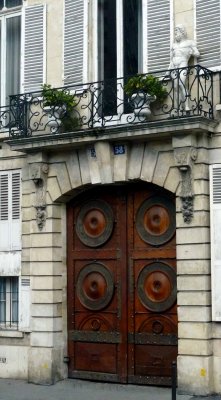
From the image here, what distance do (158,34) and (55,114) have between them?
2.37 metres

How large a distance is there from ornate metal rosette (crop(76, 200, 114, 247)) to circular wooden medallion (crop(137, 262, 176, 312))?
1.10 m

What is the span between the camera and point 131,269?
15156mm

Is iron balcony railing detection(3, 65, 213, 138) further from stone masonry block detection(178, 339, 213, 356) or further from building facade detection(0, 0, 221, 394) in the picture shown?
stone masonry block detection(178, 339, 213, 356)

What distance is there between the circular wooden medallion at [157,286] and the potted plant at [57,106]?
3118 millimetres

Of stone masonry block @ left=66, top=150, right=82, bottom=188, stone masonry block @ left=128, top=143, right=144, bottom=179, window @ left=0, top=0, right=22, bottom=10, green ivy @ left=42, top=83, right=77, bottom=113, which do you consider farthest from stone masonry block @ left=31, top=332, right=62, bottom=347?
window @ left=0, top=0, right=22, bottom=10

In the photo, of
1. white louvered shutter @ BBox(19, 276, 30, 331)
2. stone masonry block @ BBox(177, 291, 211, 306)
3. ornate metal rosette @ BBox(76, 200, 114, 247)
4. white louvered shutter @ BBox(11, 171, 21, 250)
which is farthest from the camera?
white louvered shutter @ BBox(11, 171, 21, 250)

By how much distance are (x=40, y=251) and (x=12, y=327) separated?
1727 millimetres

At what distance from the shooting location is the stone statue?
14.1 meters

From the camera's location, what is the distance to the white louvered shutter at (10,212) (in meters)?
16.4

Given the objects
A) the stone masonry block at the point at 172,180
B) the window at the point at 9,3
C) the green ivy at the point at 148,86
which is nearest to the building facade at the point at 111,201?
the stone masonry block at the point at 172,180

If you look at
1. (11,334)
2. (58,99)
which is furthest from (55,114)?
(11,334)

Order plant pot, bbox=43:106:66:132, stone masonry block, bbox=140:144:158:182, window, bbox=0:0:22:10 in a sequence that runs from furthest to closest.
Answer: window, bbox=0:0:22:10
plant pot, bbox=43:106:66:132
stone masonry block, bbox=140:144:158:182

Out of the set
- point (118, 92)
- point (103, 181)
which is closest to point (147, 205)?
point (103, 181)

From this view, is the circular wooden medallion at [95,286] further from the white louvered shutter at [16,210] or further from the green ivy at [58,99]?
the green ivy at [58,99]
